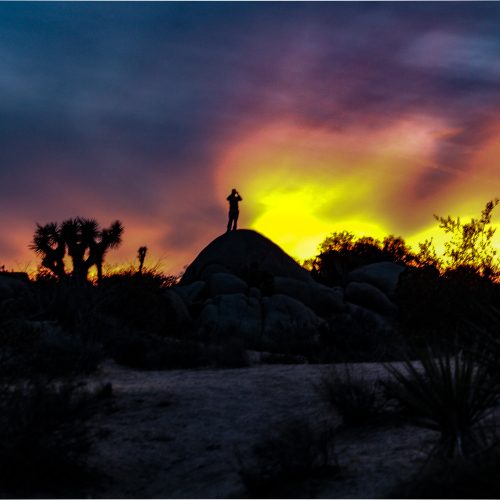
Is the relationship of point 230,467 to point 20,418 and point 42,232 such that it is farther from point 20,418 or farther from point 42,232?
point 42,232

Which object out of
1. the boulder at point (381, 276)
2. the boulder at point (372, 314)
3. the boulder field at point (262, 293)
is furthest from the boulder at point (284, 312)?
the boulder at point (381, 276)

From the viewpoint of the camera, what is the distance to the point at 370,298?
40781mm

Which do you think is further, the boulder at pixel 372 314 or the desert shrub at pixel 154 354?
the boulder at pixel 372 314

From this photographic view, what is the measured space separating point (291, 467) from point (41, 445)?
3004mm

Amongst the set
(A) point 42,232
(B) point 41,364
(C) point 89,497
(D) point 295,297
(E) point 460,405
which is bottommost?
(C) point 89,497

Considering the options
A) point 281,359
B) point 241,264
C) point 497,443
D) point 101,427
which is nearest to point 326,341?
point 281,359

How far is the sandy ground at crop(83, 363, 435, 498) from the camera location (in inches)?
356

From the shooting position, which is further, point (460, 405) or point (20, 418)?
point (20, 418)

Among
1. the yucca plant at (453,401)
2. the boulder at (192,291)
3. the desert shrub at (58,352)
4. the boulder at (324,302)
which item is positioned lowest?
the yucca plant at (453,401)

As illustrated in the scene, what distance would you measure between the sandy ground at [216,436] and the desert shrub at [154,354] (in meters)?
2.02

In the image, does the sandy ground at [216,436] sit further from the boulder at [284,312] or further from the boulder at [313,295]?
the boulder at [313,295]

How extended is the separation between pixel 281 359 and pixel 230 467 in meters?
9.54

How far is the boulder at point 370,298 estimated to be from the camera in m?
40.4

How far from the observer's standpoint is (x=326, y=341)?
23.3 m
